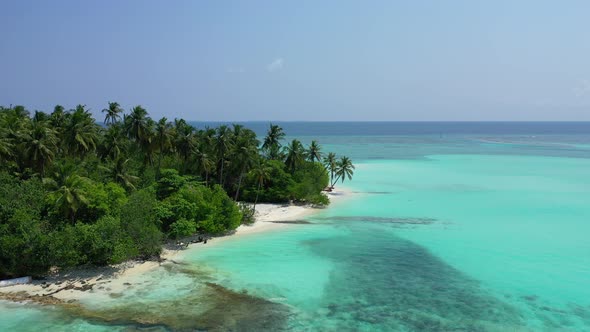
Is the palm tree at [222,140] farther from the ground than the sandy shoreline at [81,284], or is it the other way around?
the palm tree at [222,140]

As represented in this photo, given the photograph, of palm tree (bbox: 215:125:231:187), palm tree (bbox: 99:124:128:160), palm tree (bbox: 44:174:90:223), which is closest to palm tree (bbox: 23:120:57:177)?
palm tree (bbox: 99:124:128:160)

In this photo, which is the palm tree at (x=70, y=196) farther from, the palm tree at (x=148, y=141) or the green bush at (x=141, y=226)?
the palm tree at (x=148, y=141)

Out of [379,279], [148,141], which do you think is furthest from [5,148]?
[379,279]

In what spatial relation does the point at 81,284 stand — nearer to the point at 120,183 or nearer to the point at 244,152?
the point at 120,183

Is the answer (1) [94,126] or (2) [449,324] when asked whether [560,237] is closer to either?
(2) [449,324]

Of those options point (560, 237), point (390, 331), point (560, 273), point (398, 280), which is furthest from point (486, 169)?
point (390, 331)

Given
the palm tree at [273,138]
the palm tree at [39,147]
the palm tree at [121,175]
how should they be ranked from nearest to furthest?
the palm tree at [39,147] → the palm tree at [121,175] → the palm tree at [273,138]

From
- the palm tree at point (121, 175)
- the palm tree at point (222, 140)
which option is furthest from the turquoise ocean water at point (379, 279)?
the palm tree at point (222, 140)
